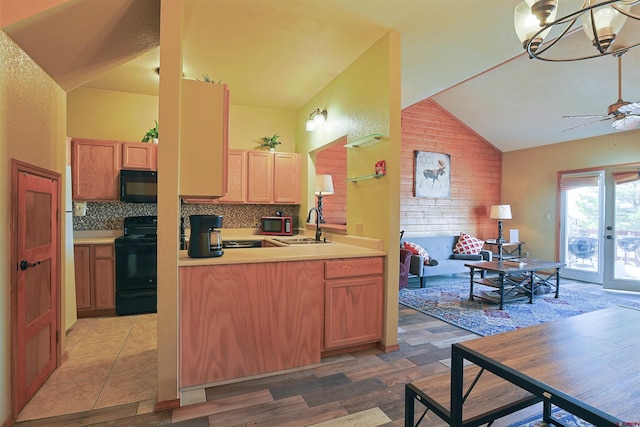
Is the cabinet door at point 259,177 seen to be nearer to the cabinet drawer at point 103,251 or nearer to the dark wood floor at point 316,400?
the cabinet drawer at point 103,251

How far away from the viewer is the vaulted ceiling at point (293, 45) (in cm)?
208

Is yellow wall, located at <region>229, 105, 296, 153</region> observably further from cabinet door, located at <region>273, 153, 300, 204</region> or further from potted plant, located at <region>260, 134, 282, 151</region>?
cabinet door, located at <region>273, 153, 300, 204</region>

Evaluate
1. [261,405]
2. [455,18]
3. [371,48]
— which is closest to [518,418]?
[261,405]

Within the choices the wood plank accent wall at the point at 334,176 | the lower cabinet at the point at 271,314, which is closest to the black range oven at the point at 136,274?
the lower cabinet at the point at 271,314

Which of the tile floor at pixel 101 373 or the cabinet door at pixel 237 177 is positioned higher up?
the cabinet door at pixel 237 177

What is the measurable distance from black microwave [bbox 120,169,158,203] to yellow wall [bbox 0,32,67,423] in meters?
1.61

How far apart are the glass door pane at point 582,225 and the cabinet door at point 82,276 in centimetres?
779

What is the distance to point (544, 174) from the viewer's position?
21.2 feet

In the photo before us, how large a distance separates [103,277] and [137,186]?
1.14 m

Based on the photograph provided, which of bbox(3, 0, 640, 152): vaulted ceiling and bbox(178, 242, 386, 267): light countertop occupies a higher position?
bbox(3, 0, 640, 152): vaulted ceiling

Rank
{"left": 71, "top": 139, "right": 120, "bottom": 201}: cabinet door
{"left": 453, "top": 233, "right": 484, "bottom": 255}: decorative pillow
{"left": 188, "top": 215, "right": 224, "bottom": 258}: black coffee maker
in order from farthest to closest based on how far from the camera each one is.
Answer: {"left": 453, "top": 233, "right": 484, "bottom": 255}: decorative pillow < {"left": 71, "top": 139, "right": 120, "bottom": 201}: cabinet door < {"left": 188, "top": 215, "right": 224, "bottom": 258}: black coffee maker

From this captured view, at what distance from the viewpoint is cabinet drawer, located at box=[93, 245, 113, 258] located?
144 inches

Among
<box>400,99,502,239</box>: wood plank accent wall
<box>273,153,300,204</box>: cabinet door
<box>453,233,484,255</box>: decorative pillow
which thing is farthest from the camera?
<box>400,99,502,239</box>: wood plank accent wall

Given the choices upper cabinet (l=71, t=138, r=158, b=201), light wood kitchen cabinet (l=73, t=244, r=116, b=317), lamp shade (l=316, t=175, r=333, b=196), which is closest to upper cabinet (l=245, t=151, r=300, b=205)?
lamp shade (l=316, t=175, r=333, b=196)
